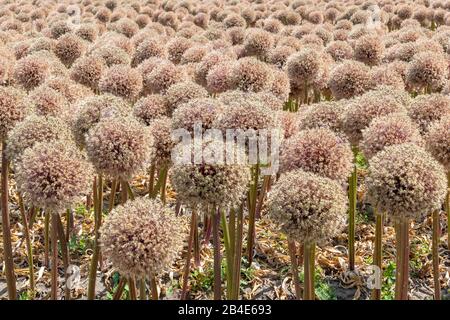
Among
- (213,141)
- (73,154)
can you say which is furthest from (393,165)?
(73,154)

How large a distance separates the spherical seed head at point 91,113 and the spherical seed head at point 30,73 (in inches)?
45.9

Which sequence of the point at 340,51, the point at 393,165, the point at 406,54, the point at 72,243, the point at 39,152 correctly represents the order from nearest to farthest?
the point at 393,165, the point at 39,152, the point at 72,243, the point at 406,54, the point at 340,51

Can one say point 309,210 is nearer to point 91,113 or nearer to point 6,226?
point 91,113

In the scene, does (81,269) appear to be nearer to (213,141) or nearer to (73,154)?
(73,154)

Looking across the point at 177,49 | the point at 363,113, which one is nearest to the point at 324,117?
the point at 363,113

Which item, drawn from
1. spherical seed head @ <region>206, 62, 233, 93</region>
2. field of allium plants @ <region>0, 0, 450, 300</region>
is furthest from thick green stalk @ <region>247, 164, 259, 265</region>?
spherical seed head @ <region>206, 62, 233, 93</region>

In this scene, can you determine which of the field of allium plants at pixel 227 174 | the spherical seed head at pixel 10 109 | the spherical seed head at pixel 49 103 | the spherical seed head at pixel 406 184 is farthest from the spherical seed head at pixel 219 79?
the spherical seed head at pixel 406 184

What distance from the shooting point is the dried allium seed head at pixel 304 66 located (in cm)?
405

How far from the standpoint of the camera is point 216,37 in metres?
6.78

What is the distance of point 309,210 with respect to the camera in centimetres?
194

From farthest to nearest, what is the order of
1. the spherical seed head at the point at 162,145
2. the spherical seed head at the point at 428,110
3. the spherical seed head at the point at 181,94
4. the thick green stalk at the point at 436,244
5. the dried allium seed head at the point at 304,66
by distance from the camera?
the dried allium seed head at the point at 304,66 → the spherical seed head at the point at 181,94 → the spherical seed head at the point at 428,110 → the thick green stalk at the point at 436,244 → the spherical seed head at the point at 162,145

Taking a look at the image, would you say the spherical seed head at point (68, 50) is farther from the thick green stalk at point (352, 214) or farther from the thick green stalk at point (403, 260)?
the thick green stalk at point (403, 260)

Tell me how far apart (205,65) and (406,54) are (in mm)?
1761

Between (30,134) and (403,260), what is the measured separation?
1.62 metres
